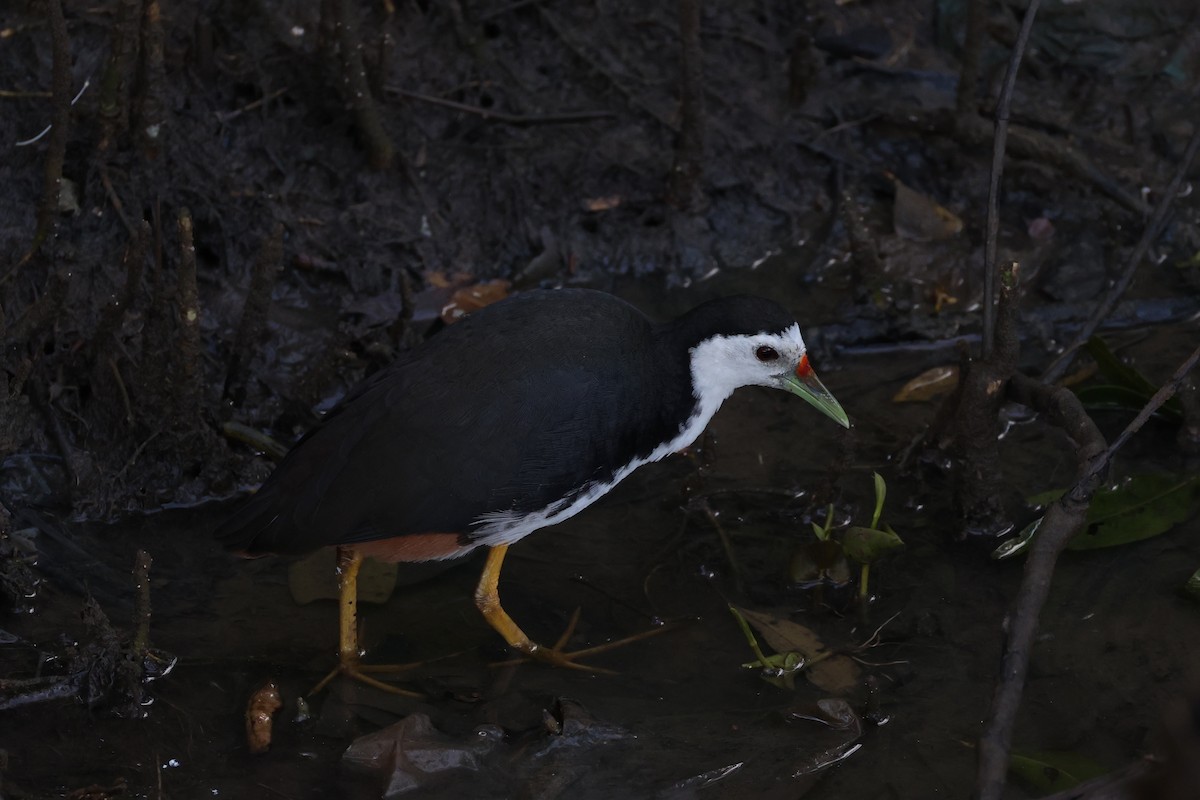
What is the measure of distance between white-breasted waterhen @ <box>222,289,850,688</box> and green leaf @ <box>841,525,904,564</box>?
0.60 m

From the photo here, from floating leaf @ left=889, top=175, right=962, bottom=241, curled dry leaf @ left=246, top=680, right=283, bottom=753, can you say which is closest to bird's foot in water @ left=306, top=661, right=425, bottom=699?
curled dry leaf @ left=246, top=680, right=283, bottom=753

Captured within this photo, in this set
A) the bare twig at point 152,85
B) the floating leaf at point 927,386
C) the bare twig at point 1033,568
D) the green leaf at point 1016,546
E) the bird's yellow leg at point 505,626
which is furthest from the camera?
the floating leaf at point 927,386

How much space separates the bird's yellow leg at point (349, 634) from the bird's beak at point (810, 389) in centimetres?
143

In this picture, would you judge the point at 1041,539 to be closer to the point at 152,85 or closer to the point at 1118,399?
the point at 1118,399

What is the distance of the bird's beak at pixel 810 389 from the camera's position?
4.18 meters

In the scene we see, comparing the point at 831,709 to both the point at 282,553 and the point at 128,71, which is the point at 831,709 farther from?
the point at 128,71

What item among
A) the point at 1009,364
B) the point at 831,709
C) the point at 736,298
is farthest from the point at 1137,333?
the point at 831,709

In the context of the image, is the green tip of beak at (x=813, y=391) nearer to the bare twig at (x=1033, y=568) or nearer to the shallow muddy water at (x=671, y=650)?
the shallow muddy water at (x=671, y=650)

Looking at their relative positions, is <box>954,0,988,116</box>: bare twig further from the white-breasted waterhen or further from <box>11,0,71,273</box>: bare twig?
<box>11,0,71,273</box>: bare twig

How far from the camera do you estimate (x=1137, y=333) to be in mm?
5309

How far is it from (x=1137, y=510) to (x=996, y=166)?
1243 millimetres

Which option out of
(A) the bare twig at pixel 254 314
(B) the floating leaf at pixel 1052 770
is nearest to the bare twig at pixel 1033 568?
(B) the floating leaf at pixel 1052 770

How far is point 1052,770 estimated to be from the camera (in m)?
3.46

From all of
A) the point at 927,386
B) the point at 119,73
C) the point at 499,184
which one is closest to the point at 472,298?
the point at 499,184
